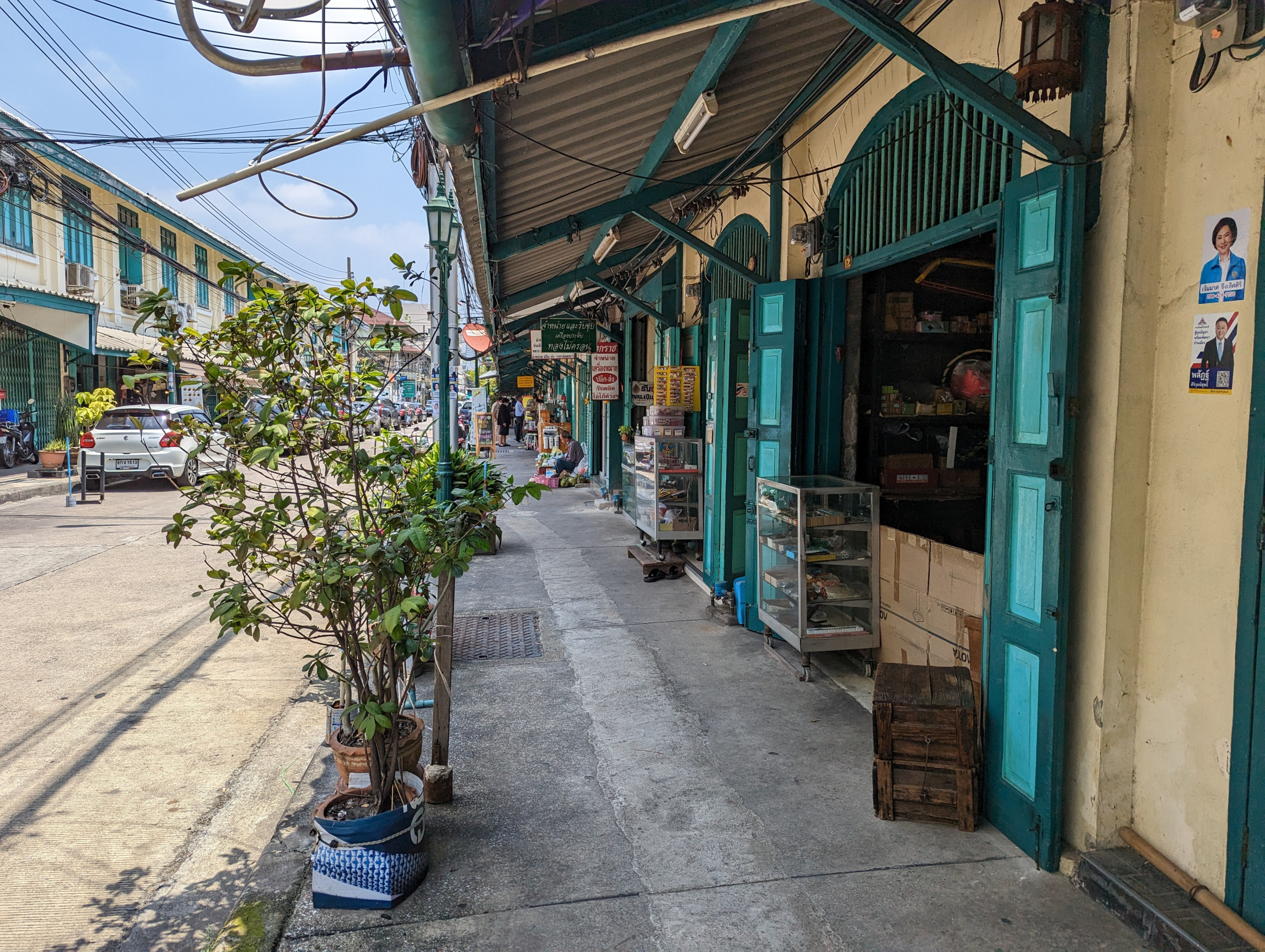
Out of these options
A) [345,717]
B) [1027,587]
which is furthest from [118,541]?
[1027,587]

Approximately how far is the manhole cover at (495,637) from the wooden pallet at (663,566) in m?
1.74

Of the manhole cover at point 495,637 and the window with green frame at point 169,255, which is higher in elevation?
the window with green frame at point 169,255

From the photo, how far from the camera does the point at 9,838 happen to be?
12.5ft

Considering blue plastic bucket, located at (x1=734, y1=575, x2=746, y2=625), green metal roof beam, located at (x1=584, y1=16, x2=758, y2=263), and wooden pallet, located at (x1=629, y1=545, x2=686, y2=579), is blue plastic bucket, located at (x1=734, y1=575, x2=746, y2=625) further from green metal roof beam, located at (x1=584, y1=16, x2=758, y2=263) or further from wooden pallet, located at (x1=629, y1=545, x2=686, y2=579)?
green metal roof beam, located at (x1=584, y1=16, x2=758, y2=263)

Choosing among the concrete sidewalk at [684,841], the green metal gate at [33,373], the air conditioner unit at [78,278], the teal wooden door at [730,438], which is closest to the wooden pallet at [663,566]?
the teal wooden door at [730,438]

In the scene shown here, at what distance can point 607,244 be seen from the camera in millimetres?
9828

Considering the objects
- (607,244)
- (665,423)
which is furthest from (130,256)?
(665,423)

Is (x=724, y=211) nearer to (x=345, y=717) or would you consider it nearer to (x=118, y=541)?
Result: (x=345, y=717)

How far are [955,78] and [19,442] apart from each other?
21651 mm

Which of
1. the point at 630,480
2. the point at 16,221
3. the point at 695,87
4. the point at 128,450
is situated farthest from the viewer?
the point at 16,221

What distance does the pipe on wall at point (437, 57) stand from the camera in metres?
3.28

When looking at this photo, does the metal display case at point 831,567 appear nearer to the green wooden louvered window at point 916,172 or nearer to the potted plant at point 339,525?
the green wooden louvered window at point 916,172

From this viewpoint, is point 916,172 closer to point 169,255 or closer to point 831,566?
point 831,566

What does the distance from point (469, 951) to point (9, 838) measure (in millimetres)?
2445
